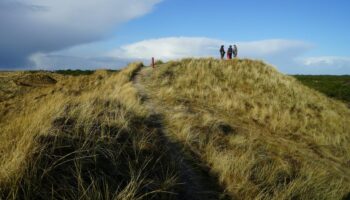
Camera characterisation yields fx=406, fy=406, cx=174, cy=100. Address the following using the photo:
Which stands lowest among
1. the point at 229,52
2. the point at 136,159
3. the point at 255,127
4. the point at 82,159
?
the point at 255,127

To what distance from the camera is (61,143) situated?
19.8ft

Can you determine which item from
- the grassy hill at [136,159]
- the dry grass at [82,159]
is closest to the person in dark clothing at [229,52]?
the grassy hill at [136,159]

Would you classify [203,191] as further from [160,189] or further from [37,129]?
[37,129]

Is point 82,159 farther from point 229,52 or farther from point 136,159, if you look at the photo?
point 229,52

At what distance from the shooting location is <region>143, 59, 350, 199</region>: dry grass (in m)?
8.23

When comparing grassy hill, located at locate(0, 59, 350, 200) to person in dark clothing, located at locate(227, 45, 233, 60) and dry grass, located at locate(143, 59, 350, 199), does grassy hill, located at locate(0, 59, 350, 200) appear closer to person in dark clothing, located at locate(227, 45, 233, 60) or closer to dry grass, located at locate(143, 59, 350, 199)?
dry grass, located at locate(143, 59, 350, 199)

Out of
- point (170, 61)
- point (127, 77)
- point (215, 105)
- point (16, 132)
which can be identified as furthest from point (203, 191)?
point (170, 61)

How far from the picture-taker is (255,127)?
58.1 ft

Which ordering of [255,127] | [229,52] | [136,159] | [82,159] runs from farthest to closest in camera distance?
[229,52], [255,127], [136,159], [82,159]

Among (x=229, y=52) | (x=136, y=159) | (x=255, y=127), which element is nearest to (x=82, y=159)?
(x=136, y=159)

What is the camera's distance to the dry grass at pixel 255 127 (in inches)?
324

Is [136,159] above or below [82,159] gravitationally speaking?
below

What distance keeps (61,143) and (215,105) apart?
15025mm

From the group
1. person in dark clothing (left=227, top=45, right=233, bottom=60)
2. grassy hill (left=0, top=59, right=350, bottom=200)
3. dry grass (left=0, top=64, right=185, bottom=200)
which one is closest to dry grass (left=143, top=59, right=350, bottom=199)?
grassy hill (left=0, top=59, right=350, bottom=200)
